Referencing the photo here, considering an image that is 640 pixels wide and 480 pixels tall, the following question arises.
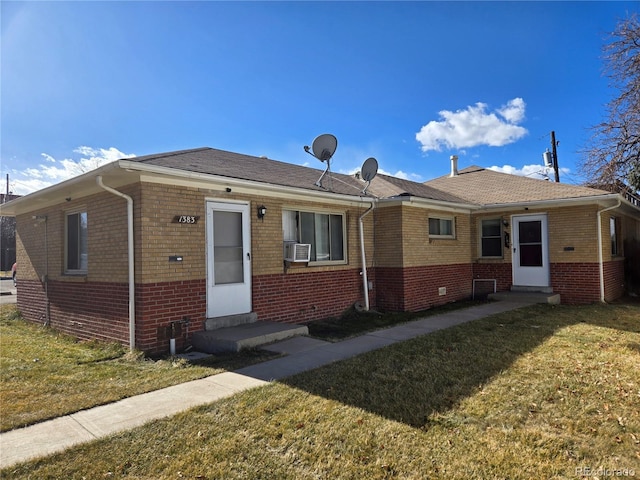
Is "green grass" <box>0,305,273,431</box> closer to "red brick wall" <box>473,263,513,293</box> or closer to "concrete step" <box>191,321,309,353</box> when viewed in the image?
"concrete step" <box>191,321,309,353</box>

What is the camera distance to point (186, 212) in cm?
664

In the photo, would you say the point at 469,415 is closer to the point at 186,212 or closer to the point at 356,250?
the point at 186,212

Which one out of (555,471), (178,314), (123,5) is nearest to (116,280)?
(178,314)

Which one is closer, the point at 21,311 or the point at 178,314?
the point at 178,314

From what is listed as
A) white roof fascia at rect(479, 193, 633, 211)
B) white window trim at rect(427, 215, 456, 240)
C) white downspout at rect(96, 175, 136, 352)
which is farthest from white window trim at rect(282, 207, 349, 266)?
white roof fascia at rect(479, 193, 633, 211)

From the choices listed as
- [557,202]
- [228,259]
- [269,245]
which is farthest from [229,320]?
[557,202]

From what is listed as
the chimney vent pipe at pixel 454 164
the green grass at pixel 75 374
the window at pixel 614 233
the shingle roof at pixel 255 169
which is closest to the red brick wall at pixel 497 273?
the shingle roof at pixel 255 169

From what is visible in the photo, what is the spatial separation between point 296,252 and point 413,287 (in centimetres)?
383

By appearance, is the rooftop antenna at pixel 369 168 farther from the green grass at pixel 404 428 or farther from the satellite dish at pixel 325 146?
the green grass at pixel 404 428

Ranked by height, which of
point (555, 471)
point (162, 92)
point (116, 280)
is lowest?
point (555, 471)

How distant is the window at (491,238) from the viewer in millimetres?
12586

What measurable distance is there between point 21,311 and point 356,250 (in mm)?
9251

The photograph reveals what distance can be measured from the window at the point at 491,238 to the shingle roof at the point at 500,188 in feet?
2.50

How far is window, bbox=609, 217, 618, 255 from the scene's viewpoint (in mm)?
12490
